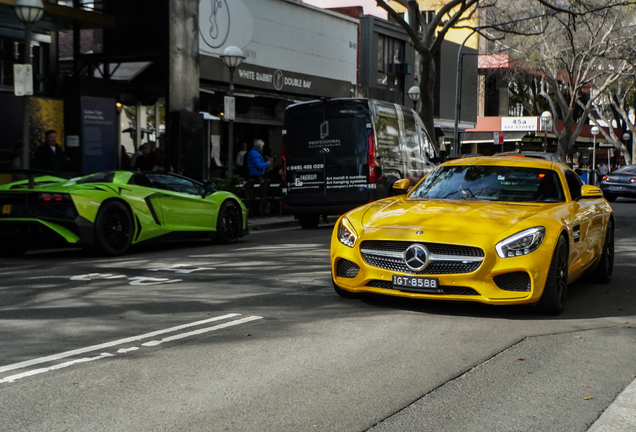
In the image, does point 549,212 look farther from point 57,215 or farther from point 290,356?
point 57,215

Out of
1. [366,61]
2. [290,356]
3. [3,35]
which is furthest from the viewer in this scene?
[366,61]

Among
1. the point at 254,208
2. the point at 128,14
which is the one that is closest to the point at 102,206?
the point at 254,208

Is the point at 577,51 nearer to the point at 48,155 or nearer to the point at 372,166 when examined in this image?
the point at 372,166

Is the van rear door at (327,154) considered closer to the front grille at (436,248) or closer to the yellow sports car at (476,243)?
the yellow sports car at (476,243)

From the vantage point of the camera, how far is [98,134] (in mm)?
20594

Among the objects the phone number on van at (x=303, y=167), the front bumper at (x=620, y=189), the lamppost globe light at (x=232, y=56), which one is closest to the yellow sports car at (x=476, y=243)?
the phone number on van at (x=303, y=167)

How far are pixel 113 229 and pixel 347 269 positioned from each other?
5.21 metres

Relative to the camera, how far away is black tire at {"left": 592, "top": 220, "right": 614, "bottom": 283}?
9430mm

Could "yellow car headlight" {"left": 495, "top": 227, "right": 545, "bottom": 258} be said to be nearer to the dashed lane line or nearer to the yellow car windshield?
the yellow car windshield

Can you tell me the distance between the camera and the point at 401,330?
6.64m

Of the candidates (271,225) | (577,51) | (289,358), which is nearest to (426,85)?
(271,225)

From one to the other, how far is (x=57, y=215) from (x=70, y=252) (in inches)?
63.0

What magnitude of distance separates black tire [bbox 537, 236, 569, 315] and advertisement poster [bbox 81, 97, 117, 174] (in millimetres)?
14863

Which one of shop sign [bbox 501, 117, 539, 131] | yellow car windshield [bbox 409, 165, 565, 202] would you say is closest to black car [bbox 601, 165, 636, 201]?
yellow car windshield [bbox 409, 165, 565, 202]
